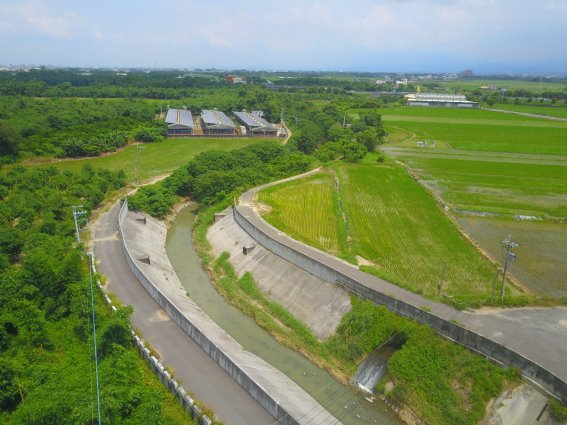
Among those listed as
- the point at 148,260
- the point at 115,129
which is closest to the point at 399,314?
the point at 148,260

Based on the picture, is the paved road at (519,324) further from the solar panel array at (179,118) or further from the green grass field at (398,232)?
the solar panel array at (179,118)

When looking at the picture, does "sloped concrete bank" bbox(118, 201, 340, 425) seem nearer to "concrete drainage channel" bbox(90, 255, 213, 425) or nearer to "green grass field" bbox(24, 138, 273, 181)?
"concrete drainage channel" bbox(90, 255, 213, 425)

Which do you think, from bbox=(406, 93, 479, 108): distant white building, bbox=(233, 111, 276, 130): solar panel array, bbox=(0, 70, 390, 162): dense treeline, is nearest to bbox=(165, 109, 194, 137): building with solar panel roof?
bbox=(0, 70, 390, 162): dense treeline

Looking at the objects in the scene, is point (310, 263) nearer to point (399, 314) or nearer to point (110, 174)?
point (399, 314)

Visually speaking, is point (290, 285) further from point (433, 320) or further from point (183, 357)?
point (433, 320)

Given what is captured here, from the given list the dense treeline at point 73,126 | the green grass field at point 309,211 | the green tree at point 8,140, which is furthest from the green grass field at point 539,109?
the green tree at point 8,140
